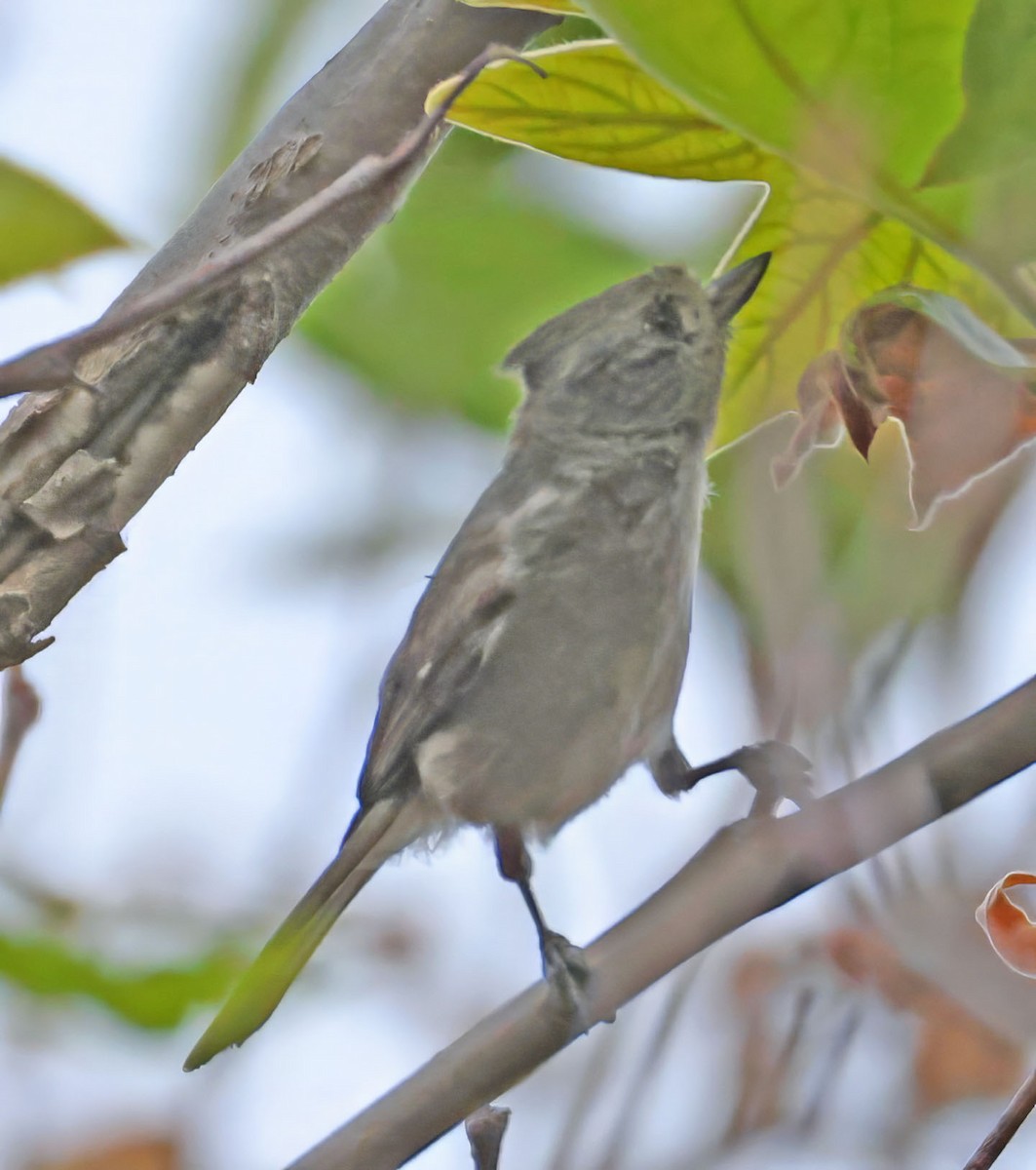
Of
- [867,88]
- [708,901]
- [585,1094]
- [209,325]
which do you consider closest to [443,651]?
[209,325]

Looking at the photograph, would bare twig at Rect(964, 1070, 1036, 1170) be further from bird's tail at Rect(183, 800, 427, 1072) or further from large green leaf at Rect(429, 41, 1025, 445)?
bird's tail at Rect(183, 800, 427, 1072)

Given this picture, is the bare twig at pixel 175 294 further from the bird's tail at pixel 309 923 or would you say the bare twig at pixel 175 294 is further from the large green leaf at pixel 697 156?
the bird's tail at pixel 309 923

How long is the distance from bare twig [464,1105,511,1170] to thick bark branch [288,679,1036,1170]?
0.02 m

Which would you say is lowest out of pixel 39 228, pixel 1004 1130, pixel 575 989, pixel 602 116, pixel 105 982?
pixel 1004 1130

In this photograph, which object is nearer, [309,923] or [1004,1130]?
[1004,1130]

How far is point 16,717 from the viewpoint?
30.8 inches

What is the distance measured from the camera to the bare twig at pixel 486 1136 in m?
0.68

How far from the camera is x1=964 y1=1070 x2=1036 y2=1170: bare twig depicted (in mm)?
558

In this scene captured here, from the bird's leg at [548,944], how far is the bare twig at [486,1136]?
0.06 metres

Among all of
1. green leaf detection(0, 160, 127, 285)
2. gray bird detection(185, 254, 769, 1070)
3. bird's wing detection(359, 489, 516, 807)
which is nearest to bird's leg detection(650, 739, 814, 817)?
gray bird detection(185, 254, 769, 1070)

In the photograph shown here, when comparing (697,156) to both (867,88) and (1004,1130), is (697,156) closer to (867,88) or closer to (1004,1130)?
(867,88)

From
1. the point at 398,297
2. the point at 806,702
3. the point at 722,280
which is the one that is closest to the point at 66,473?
the point at 398,297

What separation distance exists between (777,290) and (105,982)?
535mm

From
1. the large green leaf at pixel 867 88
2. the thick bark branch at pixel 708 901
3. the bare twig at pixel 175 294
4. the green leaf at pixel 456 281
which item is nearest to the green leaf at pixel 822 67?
the large green leaf at pixel 867 88
